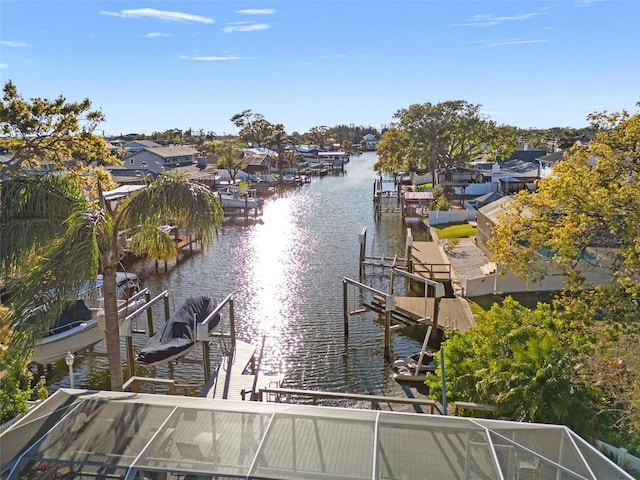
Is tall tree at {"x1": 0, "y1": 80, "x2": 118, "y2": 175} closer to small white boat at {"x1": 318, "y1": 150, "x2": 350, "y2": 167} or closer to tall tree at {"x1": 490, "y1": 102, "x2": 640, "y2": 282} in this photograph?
tall tree at {"x1": 490, "y1": 102, "x2": 640, "y2": 282}

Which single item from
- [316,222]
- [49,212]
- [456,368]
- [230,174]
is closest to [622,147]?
[456,368]

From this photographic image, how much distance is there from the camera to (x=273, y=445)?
28.8ft

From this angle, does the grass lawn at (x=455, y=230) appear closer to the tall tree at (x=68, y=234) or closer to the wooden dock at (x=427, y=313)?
the wooden dock at (x=427, y=313)

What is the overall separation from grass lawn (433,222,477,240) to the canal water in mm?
3749

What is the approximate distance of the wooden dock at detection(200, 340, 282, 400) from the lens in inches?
632

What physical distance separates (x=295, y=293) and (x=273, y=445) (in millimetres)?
20352

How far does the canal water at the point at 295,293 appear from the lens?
2027 centimetres

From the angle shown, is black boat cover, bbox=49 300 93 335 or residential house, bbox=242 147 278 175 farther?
residential house, bbox=242 147 278 175

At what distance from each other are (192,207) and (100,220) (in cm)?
218

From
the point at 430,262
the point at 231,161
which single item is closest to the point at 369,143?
the point at 231,161

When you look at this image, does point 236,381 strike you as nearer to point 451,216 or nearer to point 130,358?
point 130,358

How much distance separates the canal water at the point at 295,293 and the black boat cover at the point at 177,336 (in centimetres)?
216

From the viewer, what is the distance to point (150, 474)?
8281 mm

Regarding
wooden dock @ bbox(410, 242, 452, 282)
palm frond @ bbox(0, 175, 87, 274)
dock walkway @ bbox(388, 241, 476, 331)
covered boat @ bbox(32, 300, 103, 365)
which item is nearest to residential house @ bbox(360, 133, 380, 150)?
wooden dock @ bbox(410, 242, 452, 282)
